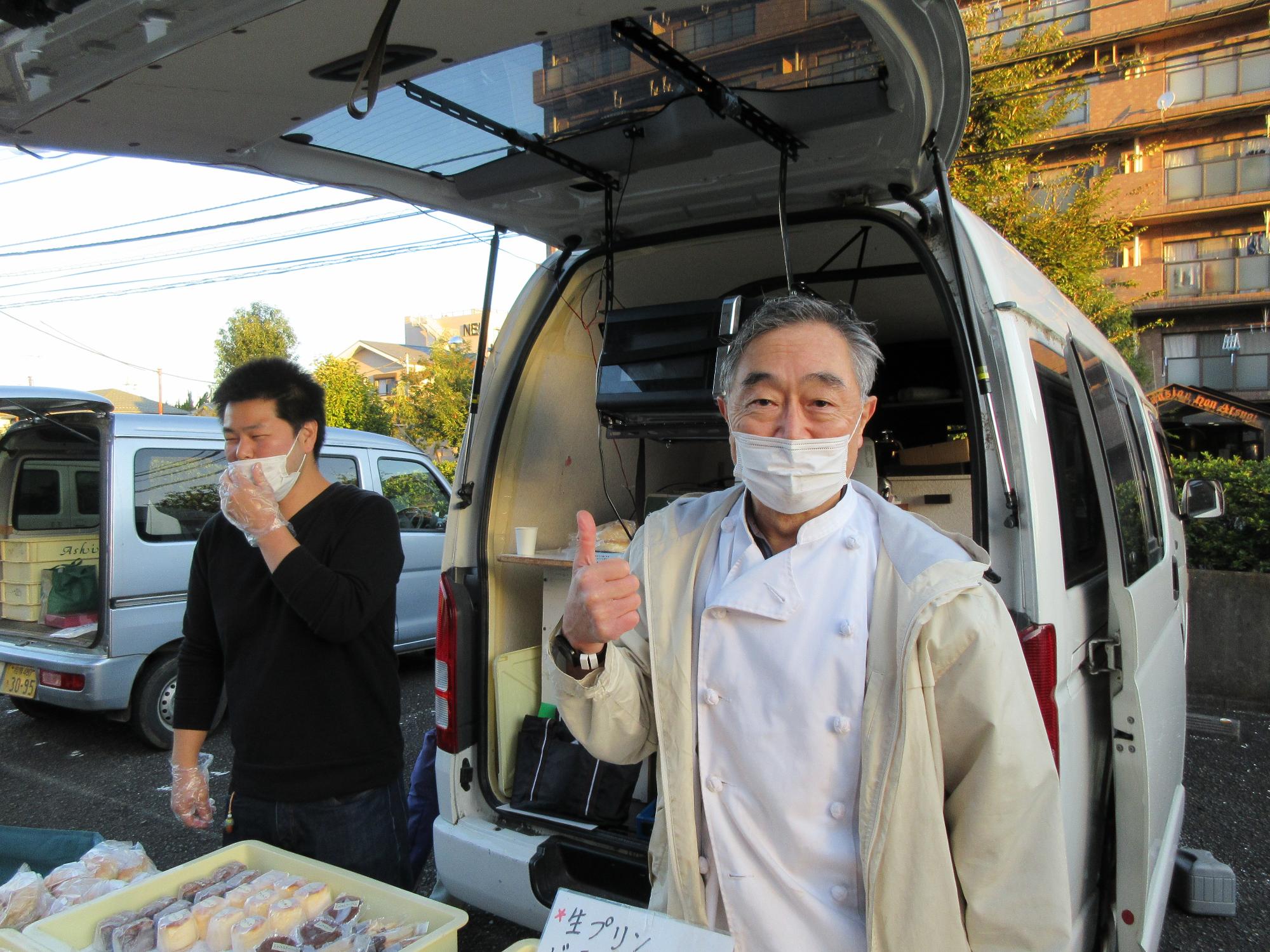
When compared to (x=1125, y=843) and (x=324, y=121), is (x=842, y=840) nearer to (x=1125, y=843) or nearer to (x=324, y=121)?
(x=1125, y=843)

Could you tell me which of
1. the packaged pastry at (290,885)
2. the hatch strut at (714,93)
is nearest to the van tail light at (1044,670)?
the hatch strut at (714,93)

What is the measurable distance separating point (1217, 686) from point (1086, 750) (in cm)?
514

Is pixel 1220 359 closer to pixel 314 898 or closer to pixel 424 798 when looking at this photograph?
pixel 424 798

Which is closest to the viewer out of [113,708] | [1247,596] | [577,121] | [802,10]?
[802,10]

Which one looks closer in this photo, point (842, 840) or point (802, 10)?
point (842, 840)

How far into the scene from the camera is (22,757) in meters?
5.55

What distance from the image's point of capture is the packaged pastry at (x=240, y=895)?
4.79 feet

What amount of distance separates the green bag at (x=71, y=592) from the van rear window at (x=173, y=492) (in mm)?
706

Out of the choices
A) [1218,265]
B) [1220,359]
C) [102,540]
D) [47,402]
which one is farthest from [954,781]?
[1218,265]

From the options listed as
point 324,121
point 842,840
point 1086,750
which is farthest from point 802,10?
point 1086,750

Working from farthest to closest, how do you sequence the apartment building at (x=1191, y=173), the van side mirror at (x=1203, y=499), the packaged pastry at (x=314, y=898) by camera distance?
the apartment building at (x=1191, y=173)
the van side mirror at (x=1203, y=499)
the packaged pastry at (x=314, y=898)

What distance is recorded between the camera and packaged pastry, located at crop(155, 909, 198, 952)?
1.36 meters

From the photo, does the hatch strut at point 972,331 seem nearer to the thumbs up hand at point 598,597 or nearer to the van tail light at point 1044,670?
the van tail light at point 1044,670

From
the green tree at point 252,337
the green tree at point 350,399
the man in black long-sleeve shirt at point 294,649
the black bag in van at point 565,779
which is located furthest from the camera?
the green tree at point 252,337
